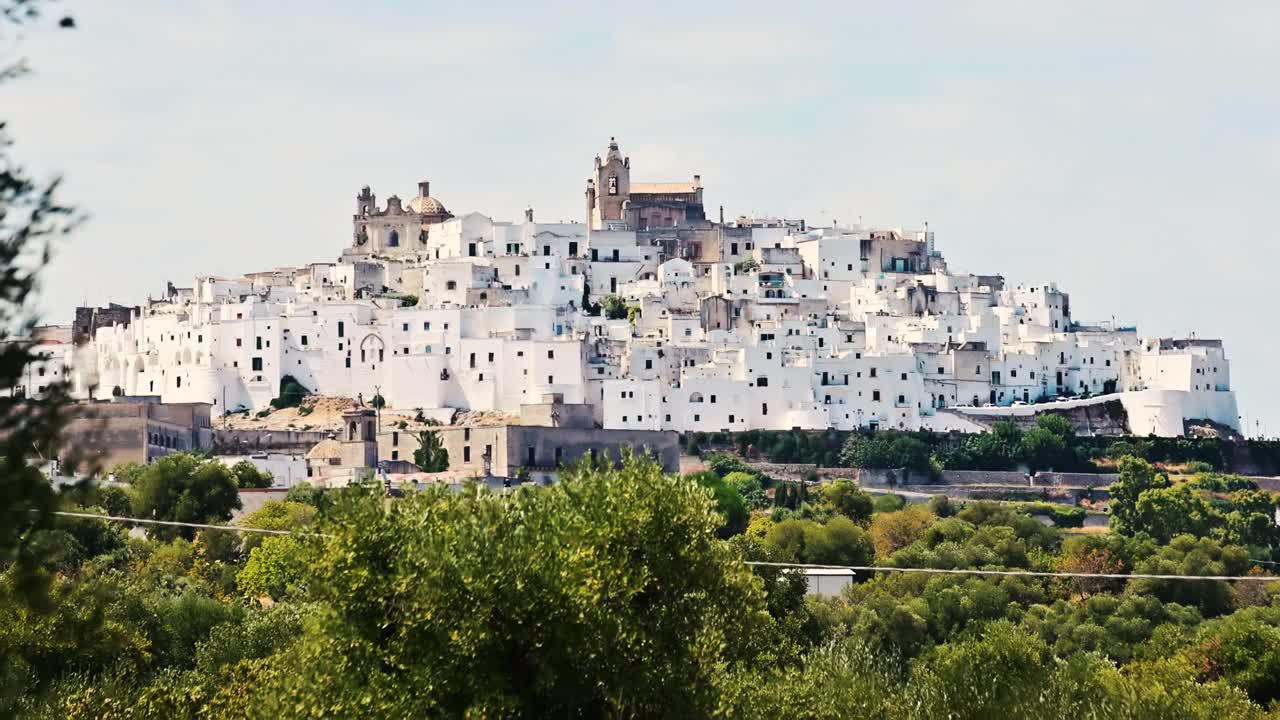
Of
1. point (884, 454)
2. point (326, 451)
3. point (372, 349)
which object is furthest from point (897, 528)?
point (372, 349)

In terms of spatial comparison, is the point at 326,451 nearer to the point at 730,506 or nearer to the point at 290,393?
the point at 290,393

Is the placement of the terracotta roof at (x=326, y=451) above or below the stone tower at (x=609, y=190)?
below

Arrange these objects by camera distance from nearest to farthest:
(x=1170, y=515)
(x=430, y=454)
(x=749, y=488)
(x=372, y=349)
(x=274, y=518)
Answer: (x=274, y=518)
(x=430, y=454)
(x=749, y=488)
(x=1170, y=515)
(x=372, y=349)

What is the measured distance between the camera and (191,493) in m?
61.6

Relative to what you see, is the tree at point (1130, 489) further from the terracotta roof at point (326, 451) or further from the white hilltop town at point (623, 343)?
the terracotta roof at point (326, 451)

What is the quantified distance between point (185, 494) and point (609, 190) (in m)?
40.6

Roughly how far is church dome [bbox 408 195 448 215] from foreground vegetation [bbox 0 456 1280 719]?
43738mm

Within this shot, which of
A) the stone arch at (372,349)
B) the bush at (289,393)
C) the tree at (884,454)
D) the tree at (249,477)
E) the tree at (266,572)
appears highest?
the stone arch at (372,349)

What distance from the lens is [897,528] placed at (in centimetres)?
6856

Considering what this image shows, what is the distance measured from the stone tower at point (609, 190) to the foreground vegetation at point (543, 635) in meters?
46.5

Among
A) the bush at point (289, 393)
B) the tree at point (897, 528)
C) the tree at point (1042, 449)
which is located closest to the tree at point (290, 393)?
the bush at point (289, 393)

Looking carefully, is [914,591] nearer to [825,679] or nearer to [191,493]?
[191,493]

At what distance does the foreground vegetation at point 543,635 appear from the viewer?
20.8m

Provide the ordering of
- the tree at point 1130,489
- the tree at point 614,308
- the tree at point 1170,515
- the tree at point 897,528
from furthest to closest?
the tree at point 614,308 → the tree at point 1130,489 → the tree at point 1170,515 → the tree at point 897,528
